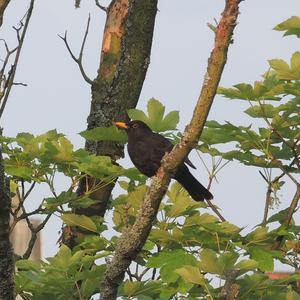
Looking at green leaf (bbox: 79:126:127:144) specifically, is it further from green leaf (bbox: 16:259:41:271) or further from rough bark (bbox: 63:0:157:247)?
rough bark (bbox: 63:0:157:247)

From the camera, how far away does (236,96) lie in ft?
21.1

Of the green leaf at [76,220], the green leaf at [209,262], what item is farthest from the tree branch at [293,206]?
the green leaf at [209,262]

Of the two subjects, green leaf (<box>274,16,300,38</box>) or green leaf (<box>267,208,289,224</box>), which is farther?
green leaf (<box>267,208,289,224</box>)

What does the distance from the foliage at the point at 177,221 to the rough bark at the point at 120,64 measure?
1930mm

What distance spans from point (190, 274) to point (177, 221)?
113cm

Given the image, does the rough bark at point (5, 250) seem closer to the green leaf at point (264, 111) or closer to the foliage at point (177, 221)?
the foliage at point (177, 221)

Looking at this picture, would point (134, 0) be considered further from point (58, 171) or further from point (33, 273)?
point (33, 273)

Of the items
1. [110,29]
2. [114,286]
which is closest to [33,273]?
[114,286]

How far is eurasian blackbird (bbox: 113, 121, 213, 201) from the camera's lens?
23.1 feet

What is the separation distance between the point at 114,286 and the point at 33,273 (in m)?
0.95

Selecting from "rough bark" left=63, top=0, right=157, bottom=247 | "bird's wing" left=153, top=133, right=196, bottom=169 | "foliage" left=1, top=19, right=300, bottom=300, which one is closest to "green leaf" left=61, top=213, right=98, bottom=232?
"foliage" left=1, top=19, right=300, bottom=300

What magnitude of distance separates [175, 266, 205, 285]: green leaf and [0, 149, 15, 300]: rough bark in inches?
36.3

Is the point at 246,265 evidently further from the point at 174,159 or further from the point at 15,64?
the point at 15,64

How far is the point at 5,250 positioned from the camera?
4.47 m
